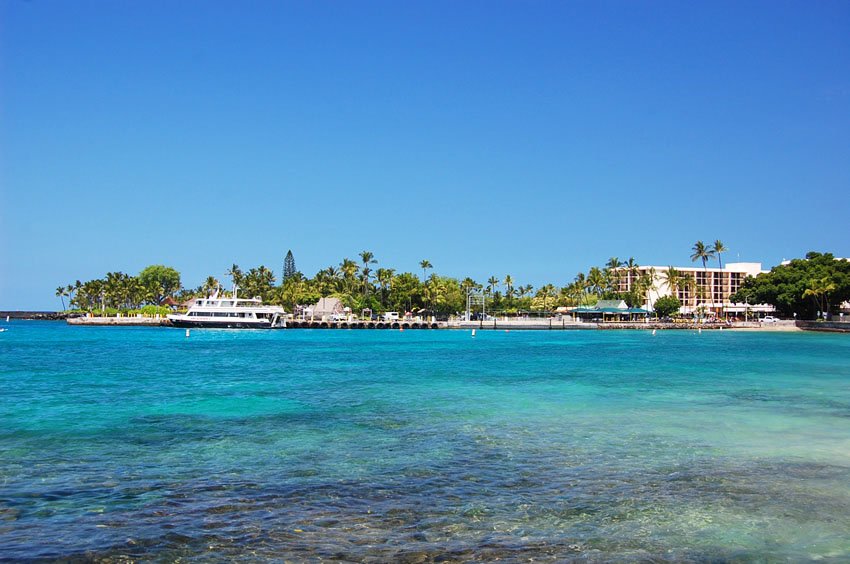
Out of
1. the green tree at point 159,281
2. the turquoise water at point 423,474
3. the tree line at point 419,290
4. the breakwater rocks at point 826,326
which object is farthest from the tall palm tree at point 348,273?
the turquoise water at point 423,474

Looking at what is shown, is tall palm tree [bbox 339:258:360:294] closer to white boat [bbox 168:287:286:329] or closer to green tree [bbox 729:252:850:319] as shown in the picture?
white boat [bbox 168:287:286:329]

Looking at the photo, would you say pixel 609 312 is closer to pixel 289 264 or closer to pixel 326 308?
pixel 326 308

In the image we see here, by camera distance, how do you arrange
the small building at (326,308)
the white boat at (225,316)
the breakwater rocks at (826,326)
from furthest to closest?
the small building at (326,308)
the white boat at (225,316)
the breakwater rocks at (826,326)

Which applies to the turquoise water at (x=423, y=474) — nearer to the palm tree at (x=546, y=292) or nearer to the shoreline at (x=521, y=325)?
the shoreline at (x=521, y=325)

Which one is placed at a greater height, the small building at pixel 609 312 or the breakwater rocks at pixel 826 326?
the small building at pixel 609 312

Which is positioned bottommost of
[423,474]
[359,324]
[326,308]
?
[423,474]

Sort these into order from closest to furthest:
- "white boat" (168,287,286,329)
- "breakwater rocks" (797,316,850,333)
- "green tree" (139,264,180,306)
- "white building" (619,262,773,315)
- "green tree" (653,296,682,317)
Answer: "breakwater rocks" (797,316,850,333)
"white boat" (168,287,286,329)
"green tree" (653,296,682,317)
"green tree" (139,264,180,306)
"white building" (619,262,773,315)

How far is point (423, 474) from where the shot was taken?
38.0 feet

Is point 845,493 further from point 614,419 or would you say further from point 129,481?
point 129,481

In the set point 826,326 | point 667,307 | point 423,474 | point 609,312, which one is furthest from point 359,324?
point 423,474

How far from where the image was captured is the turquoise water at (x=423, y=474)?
320 inches

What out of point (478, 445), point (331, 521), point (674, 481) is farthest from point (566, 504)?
point (478, 445)

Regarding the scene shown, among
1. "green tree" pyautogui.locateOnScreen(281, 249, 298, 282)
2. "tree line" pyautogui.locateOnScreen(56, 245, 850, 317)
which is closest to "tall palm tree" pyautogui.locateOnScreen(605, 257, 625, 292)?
"tree line" pyautogui.locateOnScreen(56, 245, 850, 317)

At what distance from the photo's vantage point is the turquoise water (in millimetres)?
8133
